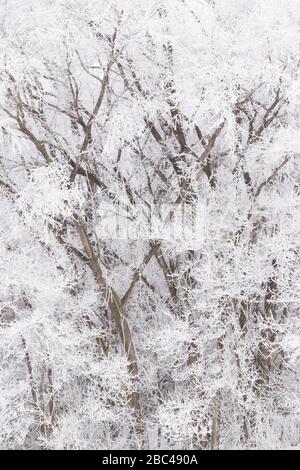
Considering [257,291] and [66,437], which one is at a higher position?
[257,291]

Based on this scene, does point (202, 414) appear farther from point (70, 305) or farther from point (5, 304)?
point (5, 304)

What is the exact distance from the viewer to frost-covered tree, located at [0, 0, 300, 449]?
6.42 metres

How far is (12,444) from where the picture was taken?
819cm

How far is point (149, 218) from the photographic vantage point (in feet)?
24.3

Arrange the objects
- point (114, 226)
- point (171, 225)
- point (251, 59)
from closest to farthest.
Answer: point (251, 59) < point (171, 225) < point (114, 226)

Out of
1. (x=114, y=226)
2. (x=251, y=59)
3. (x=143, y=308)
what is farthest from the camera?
(x=143, y=308)

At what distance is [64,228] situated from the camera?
7.78 metres

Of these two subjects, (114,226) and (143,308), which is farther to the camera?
(143,308)

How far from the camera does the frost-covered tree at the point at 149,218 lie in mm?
6422

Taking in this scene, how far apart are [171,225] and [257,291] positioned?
1641 mm

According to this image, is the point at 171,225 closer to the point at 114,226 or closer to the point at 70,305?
the point at 114,226

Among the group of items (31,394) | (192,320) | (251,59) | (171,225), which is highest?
(251,59)

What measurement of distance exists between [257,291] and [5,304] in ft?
11.9

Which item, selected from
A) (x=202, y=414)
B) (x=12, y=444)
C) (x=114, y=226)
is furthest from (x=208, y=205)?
(x=12, y=444)
